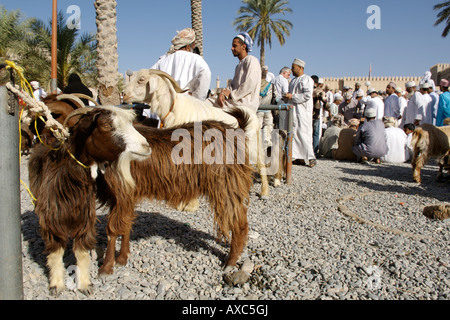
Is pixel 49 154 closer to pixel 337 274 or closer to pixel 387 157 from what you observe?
pixel 337 274

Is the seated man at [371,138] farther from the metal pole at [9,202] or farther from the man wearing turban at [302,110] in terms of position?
the metal pole at [9,202]

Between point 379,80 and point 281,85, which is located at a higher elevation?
point 379,80

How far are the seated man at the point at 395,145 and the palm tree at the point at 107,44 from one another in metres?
7.52

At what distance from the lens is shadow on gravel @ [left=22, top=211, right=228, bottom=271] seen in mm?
3281

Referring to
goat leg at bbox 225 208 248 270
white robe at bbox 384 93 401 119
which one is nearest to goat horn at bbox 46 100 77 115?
goat leg at bbox 225 208 248 270

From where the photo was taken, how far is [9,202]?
199 centimetres

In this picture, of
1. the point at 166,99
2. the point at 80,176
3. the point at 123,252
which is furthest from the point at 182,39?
the point at 123,252

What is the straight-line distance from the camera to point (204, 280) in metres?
2.89

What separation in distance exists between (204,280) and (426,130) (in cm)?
627

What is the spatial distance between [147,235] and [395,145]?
8408 millimetres

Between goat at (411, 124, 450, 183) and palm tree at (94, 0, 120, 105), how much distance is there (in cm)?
711

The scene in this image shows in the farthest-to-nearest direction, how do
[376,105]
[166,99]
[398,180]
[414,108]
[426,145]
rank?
[376,105] < [414,108] < [398,180] < [426,145] < [166,99]

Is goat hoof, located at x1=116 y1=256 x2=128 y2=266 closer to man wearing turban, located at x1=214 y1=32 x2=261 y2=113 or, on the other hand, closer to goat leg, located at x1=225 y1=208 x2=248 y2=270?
goat leg, located at x1=225 y1=208 x2=248 y2=270

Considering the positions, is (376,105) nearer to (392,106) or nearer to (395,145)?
(392,106)
